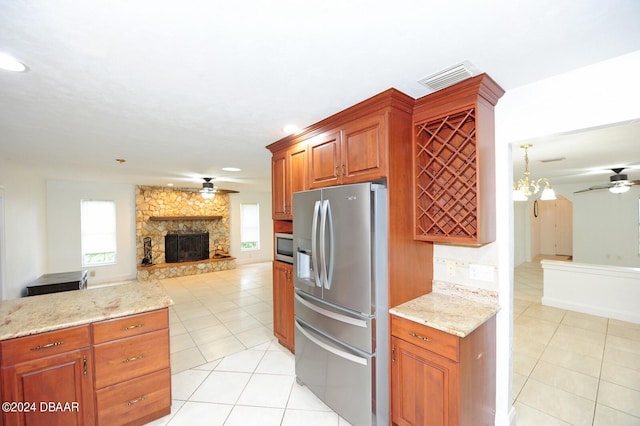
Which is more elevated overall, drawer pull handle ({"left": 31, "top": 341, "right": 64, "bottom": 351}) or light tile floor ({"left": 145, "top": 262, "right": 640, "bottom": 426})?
Answer: drawer pull handle ({"left": 31, "top": 341, "right": 64, "bottom": 351})

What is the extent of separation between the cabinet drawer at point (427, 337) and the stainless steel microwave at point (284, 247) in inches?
53.3

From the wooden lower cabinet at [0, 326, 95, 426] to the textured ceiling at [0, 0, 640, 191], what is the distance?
5.40ft

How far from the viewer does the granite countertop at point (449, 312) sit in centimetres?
162

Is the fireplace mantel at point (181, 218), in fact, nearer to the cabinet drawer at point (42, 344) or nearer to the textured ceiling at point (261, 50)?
the textured ceiling at point (261, 50)

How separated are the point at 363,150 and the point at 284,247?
1.50 metres

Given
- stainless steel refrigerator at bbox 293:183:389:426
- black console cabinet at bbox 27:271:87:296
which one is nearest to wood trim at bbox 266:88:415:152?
stainless steel refrigerator at bbox 293:183:389:426

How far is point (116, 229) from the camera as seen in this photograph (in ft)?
22.1

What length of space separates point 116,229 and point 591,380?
29.1ft

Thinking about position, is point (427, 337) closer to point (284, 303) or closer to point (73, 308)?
point (284, 303)

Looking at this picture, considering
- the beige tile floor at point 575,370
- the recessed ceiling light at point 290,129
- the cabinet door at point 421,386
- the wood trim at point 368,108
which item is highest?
the recessed ceiling light at point 290,129

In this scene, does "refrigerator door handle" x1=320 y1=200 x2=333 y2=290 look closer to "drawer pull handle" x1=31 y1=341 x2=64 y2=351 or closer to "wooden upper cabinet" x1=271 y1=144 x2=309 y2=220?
"wooden upper cabinet" x1=271 y1=144 x2=309 y2=220

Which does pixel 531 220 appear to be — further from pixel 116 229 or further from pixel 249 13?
pixel 116 229

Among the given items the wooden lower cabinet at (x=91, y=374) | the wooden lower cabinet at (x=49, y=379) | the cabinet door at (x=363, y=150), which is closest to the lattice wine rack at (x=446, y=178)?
the cabinet door at (x=363, y=150)

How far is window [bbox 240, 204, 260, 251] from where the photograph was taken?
8.91 meters
